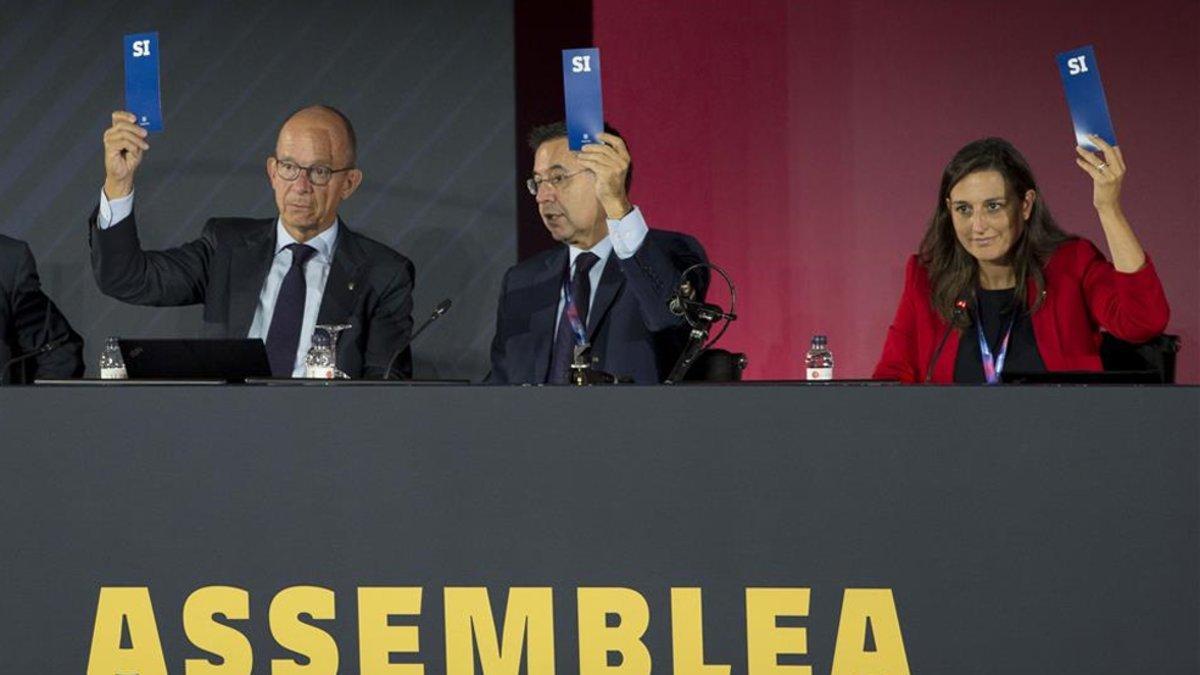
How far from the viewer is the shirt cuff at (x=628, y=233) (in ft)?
12.0

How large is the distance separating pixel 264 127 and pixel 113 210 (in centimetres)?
112

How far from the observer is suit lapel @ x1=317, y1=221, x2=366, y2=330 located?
4371mm

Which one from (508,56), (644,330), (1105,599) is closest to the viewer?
(1105,599)

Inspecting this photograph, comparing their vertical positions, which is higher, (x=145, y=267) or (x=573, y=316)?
(x=145, y=267)

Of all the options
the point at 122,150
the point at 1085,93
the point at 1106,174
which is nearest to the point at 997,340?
the point at 1106,174

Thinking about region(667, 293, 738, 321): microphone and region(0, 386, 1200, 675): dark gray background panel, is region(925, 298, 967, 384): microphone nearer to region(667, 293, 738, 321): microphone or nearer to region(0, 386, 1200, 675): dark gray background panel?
region(667, 293, 738, 321): microphone

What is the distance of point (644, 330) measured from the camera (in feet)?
12.9

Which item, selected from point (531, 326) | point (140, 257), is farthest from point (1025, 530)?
point (140, 257)

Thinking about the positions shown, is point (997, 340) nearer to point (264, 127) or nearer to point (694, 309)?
point (694, 309)

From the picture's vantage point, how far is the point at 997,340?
3.83 metres

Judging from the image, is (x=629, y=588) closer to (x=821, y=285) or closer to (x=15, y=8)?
(x=821, y=285)

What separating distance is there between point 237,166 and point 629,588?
10.6 ft

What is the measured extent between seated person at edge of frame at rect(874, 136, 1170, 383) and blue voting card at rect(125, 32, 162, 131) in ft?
6.18

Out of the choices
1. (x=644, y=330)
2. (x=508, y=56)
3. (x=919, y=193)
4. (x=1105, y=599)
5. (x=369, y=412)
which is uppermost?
(x=508, y=56)
